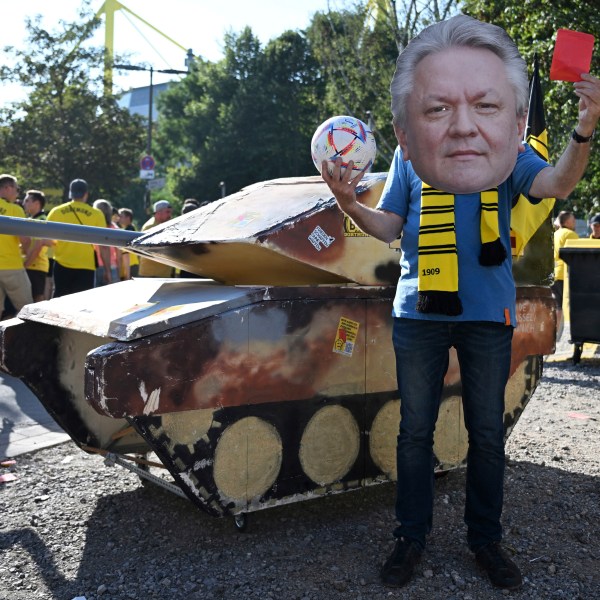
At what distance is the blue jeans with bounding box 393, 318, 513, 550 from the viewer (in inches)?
116

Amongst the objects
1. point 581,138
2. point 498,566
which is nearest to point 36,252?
point 498,566

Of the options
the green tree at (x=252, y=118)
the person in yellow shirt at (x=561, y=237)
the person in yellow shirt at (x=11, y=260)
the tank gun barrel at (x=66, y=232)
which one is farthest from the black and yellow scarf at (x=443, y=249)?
the green tree at (x=252, y=118)

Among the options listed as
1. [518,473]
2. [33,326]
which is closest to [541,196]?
[518,473]

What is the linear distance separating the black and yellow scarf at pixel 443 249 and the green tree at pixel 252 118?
3488 centimetres

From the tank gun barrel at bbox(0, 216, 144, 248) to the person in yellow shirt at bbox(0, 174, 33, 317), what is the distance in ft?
12.6

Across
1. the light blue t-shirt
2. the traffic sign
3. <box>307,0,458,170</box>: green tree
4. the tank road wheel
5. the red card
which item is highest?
<box>307,0,458,170</box>: green tree

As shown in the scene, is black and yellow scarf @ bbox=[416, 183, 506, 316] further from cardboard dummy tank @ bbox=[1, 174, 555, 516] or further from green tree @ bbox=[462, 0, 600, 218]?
green tree @ bbox=[462, 0, 600, 218]

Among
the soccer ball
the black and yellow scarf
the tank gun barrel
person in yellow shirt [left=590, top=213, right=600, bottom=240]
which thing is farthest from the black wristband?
person in yellow shirt [left=590, top=213, right=600, bottom=240]

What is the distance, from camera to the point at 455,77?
243cm

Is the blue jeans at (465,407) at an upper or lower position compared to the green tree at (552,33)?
lower

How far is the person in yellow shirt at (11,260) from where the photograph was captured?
7.99 meters

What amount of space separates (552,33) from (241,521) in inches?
391

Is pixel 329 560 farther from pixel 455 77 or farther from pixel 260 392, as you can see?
pixel 455 77

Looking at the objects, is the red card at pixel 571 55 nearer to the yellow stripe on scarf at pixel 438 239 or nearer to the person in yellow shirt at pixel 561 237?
the yellow stripe on scarf at pixel 438 239
